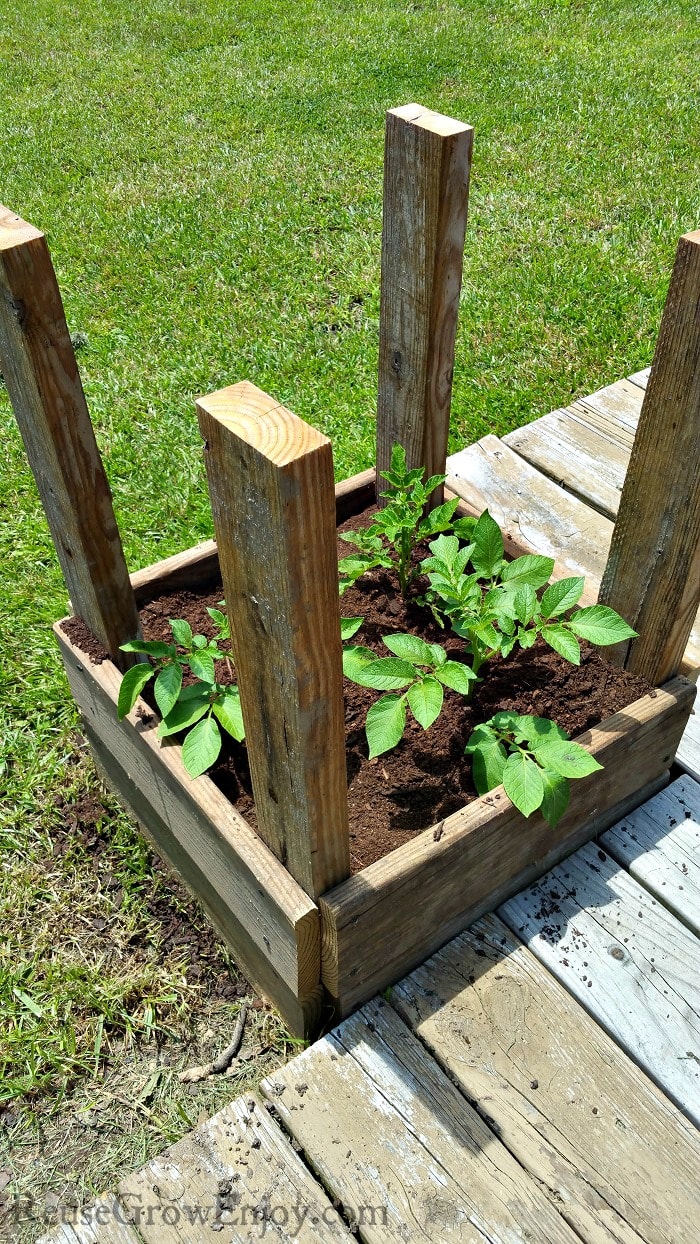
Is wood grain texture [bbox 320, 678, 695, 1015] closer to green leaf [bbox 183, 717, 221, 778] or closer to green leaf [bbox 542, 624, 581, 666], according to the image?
green leaf [bbox 542, 624, 581, 666]

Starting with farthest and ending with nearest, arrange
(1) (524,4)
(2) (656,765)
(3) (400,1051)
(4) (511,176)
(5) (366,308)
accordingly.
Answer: (1) (524,4)
(4) (511,176)
(5) (366,308)
(2) (656,765)
(3) (400,1051)

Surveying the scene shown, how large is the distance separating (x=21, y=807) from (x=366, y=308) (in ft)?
8.65

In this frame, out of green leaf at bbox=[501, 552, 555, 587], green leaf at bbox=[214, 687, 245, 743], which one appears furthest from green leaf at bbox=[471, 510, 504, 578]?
green leaf at bbox=[214, 687, 245, 743]

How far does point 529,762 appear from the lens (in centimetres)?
179

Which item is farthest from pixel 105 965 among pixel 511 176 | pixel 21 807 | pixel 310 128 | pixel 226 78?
pixel 226 78

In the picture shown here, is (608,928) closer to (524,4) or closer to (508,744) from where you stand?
(508,744)

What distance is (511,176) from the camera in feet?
16.6

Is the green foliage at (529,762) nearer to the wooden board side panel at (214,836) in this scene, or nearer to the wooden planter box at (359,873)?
the wooden planter box at (359,873)

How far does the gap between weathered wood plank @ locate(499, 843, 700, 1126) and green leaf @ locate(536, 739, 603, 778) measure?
1.27 ft

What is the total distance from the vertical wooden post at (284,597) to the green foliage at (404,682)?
0.78 ft

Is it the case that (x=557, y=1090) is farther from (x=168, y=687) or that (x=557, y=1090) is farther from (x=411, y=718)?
(x=168, y=687)

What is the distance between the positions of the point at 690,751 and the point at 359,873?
1.03 metres

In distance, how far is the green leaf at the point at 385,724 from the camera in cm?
174

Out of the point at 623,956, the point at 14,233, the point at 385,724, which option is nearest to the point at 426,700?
the point at 385,724
